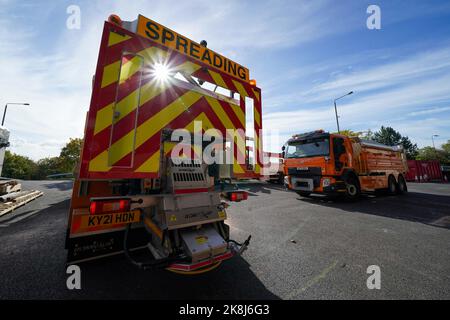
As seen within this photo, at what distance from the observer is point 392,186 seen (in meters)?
10.1

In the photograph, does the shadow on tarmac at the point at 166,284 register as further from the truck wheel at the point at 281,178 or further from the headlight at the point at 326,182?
the truck wheel at the point at 281,178

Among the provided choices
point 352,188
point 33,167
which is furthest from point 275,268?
point 33,167

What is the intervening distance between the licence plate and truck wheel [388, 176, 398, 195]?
12558 millimetres

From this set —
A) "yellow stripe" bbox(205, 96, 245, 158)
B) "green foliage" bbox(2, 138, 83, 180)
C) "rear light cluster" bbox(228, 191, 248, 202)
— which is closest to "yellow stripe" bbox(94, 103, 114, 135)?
"yellow stripe" bbox(205, 96, 245, 158)

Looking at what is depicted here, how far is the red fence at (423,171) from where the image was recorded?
22.4 metres

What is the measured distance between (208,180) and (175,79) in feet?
4.50

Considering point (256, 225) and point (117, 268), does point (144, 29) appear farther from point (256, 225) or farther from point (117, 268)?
point (256, 225)

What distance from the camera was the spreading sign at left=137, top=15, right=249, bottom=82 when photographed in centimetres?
205

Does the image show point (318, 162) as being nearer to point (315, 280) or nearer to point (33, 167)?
point (315, 280)

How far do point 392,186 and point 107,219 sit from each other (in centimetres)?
1315

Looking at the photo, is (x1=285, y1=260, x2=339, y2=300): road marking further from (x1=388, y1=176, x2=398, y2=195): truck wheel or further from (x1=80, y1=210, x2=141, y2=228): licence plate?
(x1=388, y1=176, x2=398, y2=195): truck wheel

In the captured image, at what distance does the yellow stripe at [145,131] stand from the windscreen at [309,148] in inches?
255

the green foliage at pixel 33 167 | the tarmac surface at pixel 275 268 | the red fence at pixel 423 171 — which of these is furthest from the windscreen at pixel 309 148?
the green foliage at pixel 33 167

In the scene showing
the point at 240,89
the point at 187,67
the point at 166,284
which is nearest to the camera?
the point at 166,284
